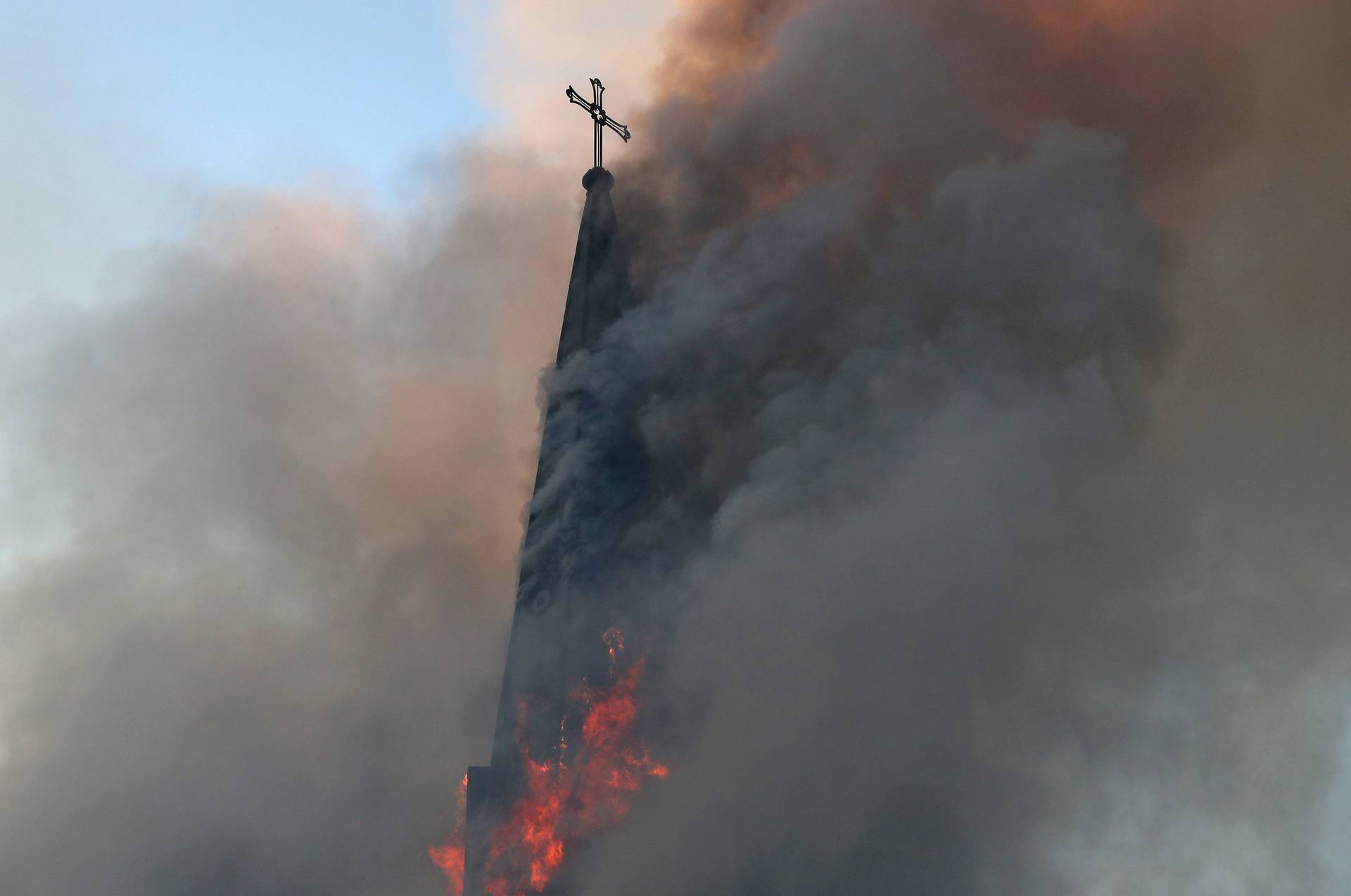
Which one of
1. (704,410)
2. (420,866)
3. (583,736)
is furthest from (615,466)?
(420,866)

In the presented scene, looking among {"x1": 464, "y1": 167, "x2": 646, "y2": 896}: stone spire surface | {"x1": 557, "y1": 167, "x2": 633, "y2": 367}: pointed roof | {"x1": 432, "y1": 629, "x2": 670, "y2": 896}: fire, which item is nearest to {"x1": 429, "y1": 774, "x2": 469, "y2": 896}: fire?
{"x1": 432, "y1": 629, "x2": 670, "y2": 896}: fire

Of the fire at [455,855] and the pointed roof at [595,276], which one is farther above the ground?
the pointed roof at [595,276]

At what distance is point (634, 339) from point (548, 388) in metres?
4.29

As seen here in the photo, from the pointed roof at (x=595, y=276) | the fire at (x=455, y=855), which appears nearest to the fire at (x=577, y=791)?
the fire at (x=455, y=855)

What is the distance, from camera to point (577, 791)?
123ft

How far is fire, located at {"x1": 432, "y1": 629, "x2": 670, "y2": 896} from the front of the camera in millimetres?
36312

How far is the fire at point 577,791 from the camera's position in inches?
1430

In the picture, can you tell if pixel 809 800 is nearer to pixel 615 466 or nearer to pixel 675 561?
pixel 675 561

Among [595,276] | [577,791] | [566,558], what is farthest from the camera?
[595,276]

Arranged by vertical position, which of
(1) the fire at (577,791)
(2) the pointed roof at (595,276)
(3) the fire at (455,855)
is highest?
(2) the pointed roof at (595,276)

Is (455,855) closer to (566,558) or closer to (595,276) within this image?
(566,558)

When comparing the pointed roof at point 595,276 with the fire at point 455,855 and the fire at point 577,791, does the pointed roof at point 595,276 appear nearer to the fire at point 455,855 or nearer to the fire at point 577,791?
the fire at point 577,791

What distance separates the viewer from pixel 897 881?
31.9 meters

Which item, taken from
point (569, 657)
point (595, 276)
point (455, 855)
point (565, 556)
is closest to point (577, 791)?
point (569, 657)
